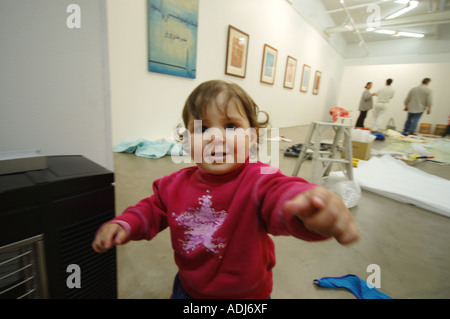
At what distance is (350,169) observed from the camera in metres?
1.47

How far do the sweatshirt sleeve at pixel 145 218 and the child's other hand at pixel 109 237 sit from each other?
0.01 m

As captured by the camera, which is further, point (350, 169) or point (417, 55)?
point (417, 55)

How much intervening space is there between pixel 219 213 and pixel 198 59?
2.86m

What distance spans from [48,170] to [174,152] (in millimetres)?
1947

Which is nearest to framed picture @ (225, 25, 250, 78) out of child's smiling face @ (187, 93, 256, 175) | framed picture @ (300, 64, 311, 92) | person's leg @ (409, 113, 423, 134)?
framed picture @ (300, 64, 311, 92)

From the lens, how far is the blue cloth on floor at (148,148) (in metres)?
2.25

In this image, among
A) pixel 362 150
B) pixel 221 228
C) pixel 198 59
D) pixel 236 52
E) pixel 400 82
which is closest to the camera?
pixel 221 228

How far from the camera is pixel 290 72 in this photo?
17.4 ft

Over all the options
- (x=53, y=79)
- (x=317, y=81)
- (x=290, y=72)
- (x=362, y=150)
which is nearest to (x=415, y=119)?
(x=317, y=81)

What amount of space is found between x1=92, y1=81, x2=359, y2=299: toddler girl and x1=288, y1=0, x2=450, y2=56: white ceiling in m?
5.33

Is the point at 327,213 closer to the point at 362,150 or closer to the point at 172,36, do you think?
the point at 172,36

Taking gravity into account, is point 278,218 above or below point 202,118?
below

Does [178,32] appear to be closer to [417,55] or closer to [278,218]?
[278,218]
